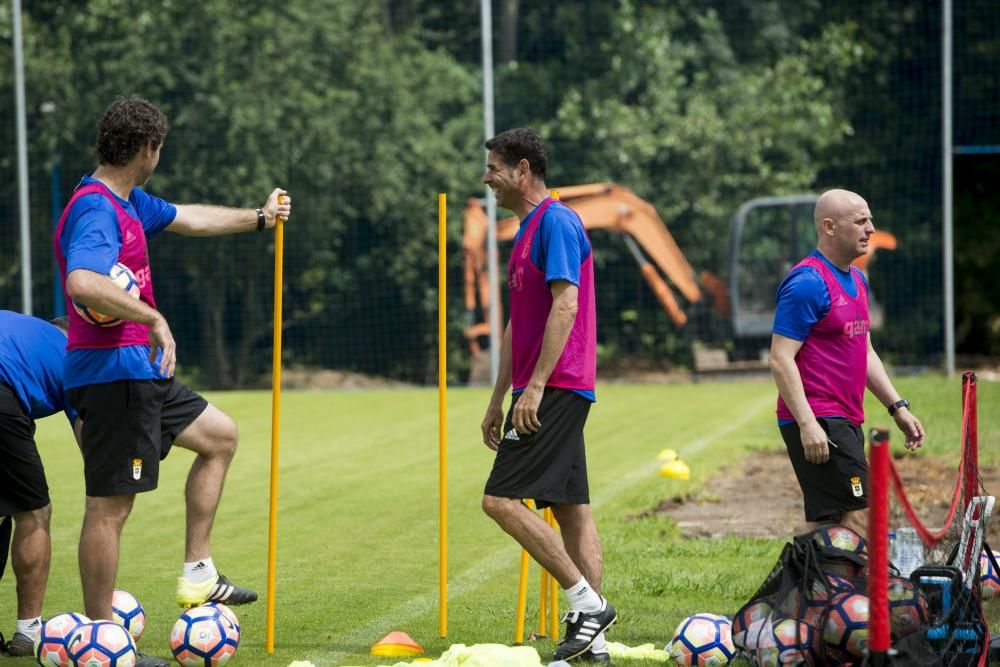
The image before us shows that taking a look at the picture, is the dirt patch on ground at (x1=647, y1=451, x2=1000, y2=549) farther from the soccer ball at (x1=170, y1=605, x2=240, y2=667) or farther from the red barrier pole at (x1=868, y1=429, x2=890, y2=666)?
the red barrier pole at (x1=868, y1=429, x2=890, y2=666)

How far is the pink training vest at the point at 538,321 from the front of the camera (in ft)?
17.7

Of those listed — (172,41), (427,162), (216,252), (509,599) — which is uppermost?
(172,41)

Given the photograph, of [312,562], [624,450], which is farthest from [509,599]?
[624,450]

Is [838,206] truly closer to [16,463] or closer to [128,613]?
[128,613]

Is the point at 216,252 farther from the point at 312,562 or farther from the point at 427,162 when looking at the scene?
the point at 312,562

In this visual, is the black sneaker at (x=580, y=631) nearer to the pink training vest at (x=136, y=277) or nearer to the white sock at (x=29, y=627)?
the pink training vest at (x=136, y=277)

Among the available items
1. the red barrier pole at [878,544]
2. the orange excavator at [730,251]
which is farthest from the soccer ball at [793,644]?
the orange excavator at [730,251]

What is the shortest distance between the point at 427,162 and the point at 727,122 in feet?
16.7

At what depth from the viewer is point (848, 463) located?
560 centimetres

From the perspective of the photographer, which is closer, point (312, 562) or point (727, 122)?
point (312, 562)

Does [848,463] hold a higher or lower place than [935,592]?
higher

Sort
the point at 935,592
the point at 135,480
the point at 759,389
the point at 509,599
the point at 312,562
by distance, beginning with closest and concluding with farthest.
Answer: the point at 935,592, the point at 135,480, the point at 509,599, the point at 312,562, the point at 759,389

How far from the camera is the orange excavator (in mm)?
21859

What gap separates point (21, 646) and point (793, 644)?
3094 millimetres
